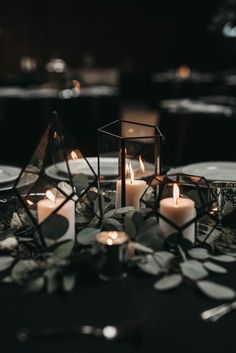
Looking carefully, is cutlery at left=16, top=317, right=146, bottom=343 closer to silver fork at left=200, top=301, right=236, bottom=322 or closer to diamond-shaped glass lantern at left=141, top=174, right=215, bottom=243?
silver fork at left=200, top=301, right=236, bottom=322

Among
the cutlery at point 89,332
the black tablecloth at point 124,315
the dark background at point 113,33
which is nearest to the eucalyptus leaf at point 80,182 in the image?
the black tablecloth at point 124,315

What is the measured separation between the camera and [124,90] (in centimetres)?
905

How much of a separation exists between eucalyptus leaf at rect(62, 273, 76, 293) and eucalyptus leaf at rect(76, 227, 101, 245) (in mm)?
69

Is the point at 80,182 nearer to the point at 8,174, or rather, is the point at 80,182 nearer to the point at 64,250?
the point at 64,250

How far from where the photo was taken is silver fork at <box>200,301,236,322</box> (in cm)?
60

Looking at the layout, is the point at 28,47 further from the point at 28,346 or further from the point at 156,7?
the point at 28,346

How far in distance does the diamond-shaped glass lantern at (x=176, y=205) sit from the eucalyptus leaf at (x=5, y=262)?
23 centimetres

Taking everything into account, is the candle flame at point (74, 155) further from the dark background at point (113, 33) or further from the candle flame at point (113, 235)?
the dark background at point (113, 33)

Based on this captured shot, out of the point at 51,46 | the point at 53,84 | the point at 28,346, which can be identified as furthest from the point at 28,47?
the point at 28,346

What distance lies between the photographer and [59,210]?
736 millimetres

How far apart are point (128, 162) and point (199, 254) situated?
257mm

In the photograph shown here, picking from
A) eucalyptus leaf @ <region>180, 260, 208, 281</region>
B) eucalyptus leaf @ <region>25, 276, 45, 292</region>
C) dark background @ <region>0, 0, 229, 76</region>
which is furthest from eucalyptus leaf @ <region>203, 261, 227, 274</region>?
dark background @ <region>0, 0, 229, 76</region>

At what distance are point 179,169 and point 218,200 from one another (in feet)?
1.18

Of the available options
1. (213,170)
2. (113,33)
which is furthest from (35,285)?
(113,33)
